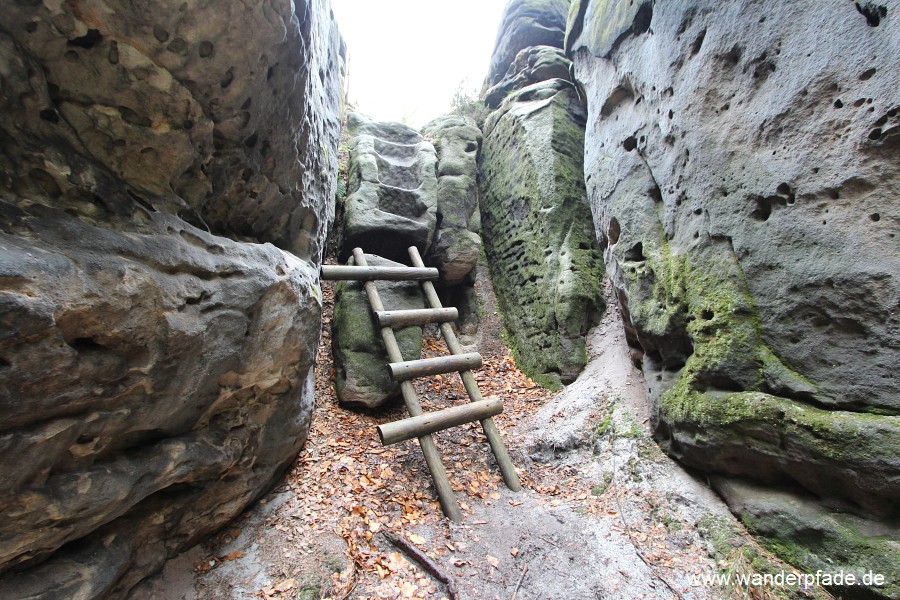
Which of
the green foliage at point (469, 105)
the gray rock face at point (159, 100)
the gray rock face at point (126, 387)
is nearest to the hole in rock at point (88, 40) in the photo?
the gray rock face at point (159, 100)

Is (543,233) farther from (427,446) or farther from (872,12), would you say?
(872,12)

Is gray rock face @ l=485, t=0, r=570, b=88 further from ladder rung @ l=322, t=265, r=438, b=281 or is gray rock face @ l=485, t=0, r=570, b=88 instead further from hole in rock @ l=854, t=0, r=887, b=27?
hole in rock @ l=854, t=0, r=887, b=27

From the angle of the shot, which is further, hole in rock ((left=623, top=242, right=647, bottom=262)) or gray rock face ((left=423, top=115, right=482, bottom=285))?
gray rock face ((left=423, top=115, right=482, bottom=285))

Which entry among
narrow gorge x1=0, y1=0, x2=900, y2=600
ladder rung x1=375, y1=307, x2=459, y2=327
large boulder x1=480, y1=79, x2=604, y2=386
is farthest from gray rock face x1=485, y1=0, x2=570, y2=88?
ladder rung x1=375, y1=307, x2=459, y2=327

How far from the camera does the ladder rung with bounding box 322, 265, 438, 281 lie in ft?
15.4

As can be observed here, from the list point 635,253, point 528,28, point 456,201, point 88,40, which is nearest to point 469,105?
point 528,28

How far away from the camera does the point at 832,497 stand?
7.75 feet

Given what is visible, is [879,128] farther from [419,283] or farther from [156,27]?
[419,283]

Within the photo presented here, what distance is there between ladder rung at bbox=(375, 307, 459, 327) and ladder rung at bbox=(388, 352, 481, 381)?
0.57 meters

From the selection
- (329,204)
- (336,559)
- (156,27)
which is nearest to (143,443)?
(336,559)

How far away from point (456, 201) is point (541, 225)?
1.60m

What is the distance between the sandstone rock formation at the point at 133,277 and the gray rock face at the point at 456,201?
355 cm

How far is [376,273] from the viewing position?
4.98 meters

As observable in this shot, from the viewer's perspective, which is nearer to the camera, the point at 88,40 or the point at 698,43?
the point at 88,40
